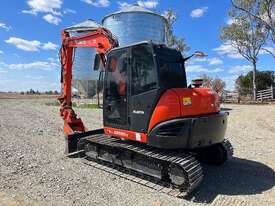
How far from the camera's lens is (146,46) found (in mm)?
6855

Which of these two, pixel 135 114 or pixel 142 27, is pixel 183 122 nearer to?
pixel 135 114

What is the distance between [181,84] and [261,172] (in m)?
2.86

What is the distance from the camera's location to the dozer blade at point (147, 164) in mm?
6227

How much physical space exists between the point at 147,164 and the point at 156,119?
100cm

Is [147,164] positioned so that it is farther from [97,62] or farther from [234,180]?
[97,62]

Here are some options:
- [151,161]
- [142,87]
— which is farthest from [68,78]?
[151,161]

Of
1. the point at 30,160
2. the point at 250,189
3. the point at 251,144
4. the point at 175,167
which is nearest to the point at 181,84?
the point at 175,167

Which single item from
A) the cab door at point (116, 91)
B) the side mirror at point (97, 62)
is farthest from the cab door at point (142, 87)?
the side mirror at point (97, 62)

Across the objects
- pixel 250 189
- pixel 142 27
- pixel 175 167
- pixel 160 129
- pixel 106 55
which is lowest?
pixel 250 189

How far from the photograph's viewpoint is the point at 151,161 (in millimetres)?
6844

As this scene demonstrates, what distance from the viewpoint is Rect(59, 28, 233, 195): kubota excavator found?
21.2 ft

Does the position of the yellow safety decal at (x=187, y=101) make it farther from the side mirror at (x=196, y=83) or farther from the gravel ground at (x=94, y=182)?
the gravel ground at (x=94, y=182)

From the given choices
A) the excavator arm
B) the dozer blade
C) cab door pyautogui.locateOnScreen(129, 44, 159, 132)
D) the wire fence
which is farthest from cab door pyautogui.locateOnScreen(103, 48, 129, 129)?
the wire fence

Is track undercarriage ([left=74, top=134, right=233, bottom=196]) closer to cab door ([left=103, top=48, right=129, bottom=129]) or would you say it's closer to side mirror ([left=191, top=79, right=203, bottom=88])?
cab door ([left=103, top=48, right=129, bottom=129])
